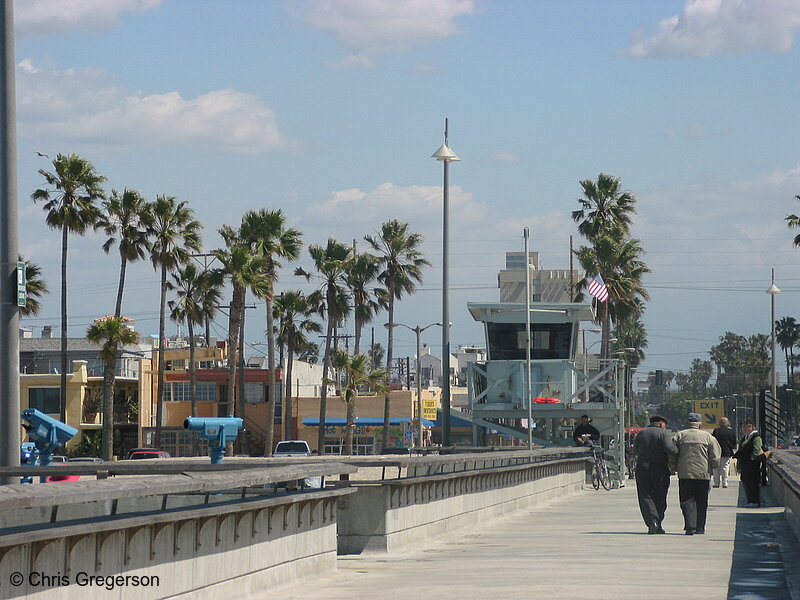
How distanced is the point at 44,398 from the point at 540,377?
40.9m

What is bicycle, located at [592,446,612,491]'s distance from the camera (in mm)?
38475

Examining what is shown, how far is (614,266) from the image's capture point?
247 ft

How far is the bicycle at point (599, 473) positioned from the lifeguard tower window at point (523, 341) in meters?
8.91

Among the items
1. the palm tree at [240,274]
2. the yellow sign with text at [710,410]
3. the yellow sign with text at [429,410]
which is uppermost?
the palm tree at [240,274]

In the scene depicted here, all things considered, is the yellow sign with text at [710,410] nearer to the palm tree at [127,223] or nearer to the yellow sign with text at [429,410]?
the yellow sign with text at [429,410]

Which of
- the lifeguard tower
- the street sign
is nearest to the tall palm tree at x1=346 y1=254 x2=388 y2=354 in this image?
the lifeguard tower

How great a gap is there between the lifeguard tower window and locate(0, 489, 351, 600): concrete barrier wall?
117 feet

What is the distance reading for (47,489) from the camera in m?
7.50

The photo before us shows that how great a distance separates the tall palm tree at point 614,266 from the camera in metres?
74.2

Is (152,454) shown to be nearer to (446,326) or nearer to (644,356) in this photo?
(446,326)

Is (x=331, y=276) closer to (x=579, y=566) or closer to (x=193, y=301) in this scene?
(x=193, y=301)

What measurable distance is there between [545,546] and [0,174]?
786 centimetres

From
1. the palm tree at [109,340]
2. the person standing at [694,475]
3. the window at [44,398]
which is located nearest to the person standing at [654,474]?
the person standing at [694,475]

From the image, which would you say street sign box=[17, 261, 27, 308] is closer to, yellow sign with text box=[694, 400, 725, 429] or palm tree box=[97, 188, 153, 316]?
palm tree box=[97, 188, 153, 316]
